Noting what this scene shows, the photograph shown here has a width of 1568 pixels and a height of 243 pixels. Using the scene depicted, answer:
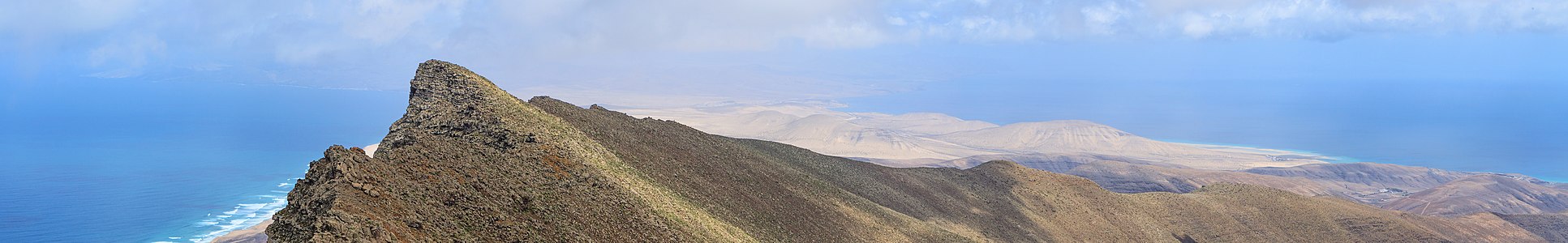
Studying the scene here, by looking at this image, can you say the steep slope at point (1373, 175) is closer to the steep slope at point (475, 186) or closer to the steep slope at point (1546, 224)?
the steep slope at point (1546, 224)

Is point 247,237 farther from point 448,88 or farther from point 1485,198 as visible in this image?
point 1485,198

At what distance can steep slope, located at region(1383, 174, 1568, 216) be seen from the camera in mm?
100500

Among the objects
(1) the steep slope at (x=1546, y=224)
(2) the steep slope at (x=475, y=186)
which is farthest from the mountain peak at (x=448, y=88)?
(1) the steep slope at (x=1546, y=224)

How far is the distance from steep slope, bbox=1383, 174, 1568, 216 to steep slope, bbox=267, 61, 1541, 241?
33.4 meters

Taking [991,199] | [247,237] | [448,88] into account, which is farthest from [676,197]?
[247,237]

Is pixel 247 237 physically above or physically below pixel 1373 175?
below

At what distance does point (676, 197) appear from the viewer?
108 ft

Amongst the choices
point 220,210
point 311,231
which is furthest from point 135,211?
point 311,231

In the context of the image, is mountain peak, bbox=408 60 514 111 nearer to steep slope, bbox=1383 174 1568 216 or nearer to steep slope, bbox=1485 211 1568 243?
steep slope, bbox=1485 211 1568 243

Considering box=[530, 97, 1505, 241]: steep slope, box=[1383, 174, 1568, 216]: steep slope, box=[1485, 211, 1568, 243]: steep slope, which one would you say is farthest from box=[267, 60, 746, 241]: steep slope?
box=[1383, 174, 1568, 216]: steep slope

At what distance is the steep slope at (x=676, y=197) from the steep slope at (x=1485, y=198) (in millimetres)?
33443

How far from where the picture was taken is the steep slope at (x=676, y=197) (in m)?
22.6

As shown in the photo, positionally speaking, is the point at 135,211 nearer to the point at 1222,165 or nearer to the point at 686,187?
the point at 686,187

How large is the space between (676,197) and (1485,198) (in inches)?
4068
